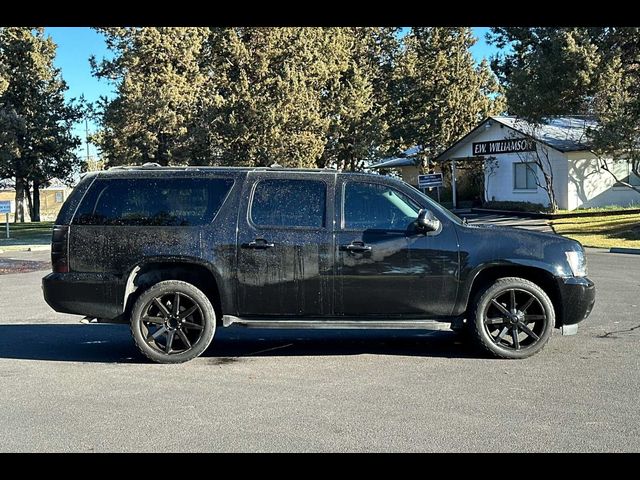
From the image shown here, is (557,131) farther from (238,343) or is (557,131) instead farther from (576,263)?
(238,343)

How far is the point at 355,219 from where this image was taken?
691cm

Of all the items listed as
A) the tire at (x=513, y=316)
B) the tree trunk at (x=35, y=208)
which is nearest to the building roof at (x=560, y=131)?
the tire at (x=513, y=316)

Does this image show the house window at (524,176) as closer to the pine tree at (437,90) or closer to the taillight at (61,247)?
the pine tree at (437,90)

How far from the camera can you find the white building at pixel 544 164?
30375mm

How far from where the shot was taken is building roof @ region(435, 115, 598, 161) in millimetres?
29878

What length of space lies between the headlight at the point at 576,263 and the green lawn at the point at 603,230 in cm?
1492

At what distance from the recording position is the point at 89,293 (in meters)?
6.92

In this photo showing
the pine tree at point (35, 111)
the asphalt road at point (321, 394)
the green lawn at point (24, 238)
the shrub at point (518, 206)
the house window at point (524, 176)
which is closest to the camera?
the asphalt road at point (321, 394)

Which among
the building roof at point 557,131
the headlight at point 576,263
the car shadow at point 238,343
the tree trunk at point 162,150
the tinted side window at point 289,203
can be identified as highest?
the building roof at point 557,131

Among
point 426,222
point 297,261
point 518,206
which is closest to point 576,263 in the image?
point 426,222

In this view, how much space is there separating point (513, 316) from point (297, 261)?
7.36 feet

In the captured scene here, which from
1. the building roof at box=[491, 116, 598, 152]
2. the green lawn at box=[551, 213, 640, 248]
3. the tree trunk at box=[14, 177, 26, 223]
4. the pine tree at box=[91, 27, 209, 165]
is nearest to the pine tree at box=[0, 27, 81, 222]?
the tree trunk at box=[14, 177, 26, 223]
